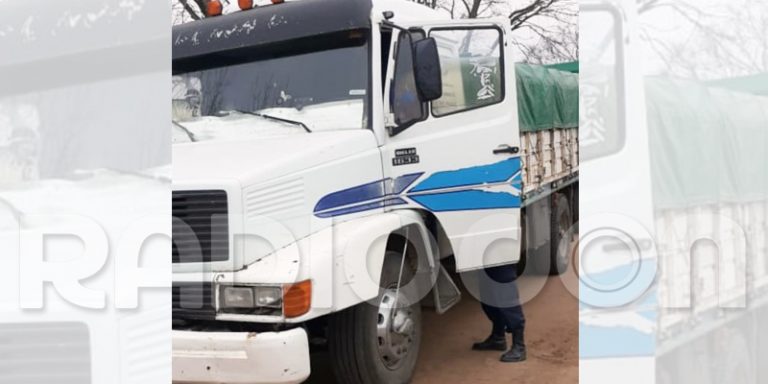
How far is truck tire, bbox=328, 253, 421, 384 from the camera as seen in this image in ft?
12.4

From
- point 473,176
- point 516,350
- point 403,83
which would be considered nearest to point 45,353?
point 403,83

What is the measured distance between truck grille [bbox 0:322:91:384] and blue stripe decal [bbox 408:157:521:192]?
223 centimetres

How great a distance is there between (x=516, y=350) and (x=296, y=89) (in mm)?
2375

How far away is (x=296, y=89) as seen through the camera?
4082 millimetres

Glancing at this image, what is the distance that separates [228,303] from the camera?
3281mm

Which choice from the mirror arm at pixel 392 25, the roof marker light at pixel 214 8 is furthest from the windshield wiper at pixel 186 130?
the mirror arm at pixel 392 25

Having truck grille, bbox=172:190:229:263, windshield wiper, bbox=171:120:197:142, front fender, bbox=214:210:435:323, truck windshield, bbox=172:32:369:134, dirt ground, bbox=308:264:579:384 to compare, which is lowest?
dirt ground, bbox=308:264:579:384

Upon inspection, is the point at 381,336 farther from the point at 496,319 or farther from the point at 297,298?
the point at 496,319

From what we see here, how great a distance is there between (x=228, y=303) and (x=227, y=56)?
1.79m

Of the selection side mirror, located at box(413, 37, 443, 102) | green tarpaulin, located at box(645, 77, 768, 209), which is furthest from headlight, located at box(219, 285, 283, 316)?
green tarpaulin, located at box(645, 77, 768, 209)

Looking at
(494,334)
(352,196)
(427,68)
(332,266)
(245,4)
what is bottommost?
(494,334)

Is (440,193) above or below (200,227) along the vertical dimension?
above

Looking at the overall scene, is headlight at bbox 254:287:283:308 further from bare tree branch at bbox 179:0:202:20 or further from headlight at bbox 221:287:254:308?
bare tree branch at bbox 179:0:202:20

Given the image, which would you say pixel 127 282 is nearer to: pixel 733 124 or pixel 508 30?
pixel 733 124
